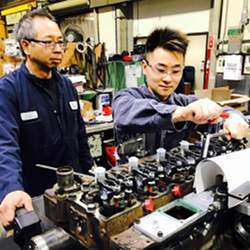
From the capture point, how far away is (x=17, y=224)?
608 millimetres

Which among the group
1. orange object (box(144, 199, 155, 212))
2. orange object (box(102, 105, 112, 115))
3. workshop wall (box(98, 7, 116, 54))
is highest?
workshop wall (box(98, 7, 116, 54))

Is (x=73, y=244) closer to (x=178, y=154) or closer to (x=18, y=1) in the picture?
(x=178, y=154)

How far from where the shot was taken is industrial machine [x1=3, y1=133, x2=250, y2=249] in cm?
53

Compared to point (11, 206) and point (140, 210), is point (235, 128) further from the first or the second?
point (11, 206)

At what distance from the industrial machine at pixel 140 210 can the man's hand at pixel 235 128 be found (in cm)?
20

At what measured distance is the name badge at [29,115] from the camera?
131cm

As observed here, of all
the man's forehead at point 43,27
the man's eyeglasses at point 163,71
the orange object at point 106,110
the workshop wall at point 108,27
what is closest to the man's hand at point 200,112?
the man's eyeglasses at point 163,71

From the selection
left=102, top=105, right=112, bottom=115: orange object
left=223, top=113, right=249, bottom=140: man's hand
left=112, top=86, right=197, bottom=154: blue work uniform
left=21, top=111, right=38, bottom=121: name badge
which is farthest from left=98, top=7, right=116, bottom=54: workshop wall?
left=223, top=113, right=249, bottom=140: man's hand

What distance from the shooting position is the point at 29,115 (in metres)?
1.32

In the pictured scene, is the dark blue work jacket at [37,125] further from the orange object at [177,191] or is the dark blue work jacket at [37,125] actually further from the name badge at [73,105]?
the orange object at [177,191]

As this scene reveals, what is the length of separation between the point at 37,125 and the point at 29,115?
6 cm

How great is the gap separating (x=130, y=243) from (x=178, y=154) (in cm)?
36

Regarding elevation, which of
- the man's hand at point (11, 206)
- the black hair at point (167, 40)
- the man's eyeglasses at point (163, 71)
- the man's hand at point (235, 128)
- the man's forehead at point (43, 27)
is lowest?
the man's hand at point (11, 206)

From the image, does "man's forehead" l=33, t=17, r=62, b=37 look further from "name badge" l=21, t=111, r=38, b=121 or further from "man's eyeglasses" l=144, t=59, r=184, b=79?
"man's eyeglasses" l=144, t=59, r=184, b=79
